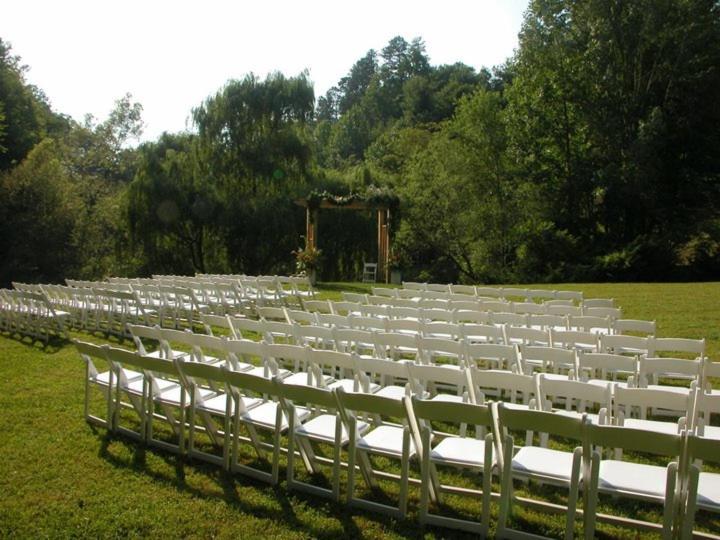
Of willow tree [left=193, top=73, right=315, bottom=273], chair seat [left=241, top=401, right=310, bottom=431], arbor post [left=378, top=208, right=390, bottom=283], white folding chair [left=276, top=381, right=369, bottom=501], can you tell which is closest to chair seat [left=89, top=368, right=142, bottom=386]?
chair seat [left=241, top=401, right=310, bottom=431]

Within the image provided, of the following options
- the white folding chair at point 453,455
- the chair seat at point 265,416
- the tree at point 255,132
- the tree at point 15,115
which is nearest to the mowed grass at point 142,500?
the white folding chair at point 453,455

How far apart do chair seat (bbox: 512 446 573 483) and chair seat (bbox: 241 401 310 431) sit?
1.51m

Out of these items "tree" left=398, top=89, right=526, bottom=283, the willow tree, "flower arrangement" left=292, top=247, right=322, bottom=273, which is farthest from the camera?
"tree" left=398, top=89, right=526, bottom=283

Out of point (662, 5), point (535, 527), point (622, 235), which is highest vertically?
point (662, 5)

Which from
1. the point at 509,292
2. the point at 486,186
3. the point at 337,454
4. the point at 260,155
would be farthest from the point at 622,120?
the point at 337,454

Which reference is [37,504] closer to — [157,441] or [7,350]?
[157,441]

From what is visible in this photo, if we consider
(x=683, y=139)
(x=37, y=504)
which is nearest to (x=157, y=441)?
(x=37, y=504)

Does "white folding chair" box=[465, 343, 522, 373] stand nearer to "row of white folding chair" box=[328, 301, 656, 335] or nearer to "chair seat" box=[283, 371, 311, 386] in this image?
"chair seat" box=[283, 371, 311, 386]

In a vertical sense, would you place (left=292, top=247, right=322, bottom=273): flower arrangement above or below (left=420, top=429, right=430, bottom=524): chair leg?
above

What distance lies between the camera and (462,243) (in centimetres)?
2428

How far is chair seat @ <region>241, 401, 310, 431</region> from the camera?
416 cm

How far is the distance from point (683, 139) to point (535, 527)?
25.9 m

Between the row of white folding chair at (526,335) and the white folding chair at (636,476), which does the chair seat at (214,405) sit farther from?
the white folding chair at (636,476)

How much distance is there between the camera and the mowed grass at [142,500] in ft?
11.3
